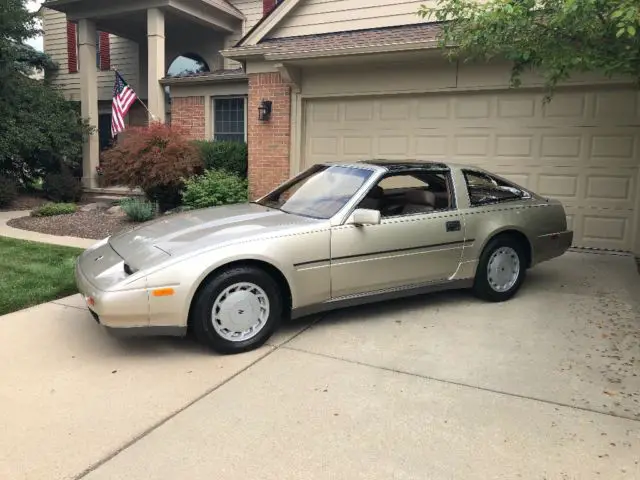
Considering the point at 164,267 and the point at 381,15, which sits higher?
the point at 381,15

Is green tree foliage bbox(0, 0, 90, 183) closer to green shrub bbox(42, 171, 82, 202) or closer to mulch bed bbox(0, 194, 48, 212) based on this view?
green shrub bbox(42, 171, 82, 202)

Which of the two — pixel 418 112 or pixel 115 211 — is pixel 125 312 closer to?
pixel 418 112

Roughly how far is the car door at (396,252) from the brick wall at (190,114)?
9.91 metres

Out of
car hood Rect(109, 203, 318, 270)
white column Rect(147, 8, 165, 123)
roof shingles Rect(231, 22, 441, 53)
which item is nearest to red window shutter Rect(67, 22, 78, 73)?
white column Rect(147, 8, 165, 123)

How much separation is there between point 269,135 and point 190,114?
471 centimetres

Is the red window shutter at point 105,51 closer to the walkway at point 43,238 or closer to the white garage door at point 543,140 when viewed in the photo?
the walkway at point 43,238

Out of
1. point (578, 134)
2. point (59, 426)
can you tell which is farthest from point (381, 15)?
point (59, 426)

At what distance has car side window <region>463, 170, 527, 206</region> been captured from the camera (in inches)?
217

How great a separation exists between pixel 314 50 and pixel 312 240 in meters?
5.54

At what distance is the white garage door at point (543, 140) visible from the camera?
303 inches

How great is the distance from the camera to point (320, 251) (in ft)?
14.5

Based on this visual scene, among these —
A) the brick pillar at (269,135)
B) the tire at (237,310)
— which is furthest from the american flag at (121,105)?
the tire at (237,310)

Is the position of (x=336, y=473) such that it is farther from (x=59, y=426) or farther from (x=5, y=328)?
(x=5, y=328)

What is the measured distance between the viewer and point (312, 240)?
4.40 m
